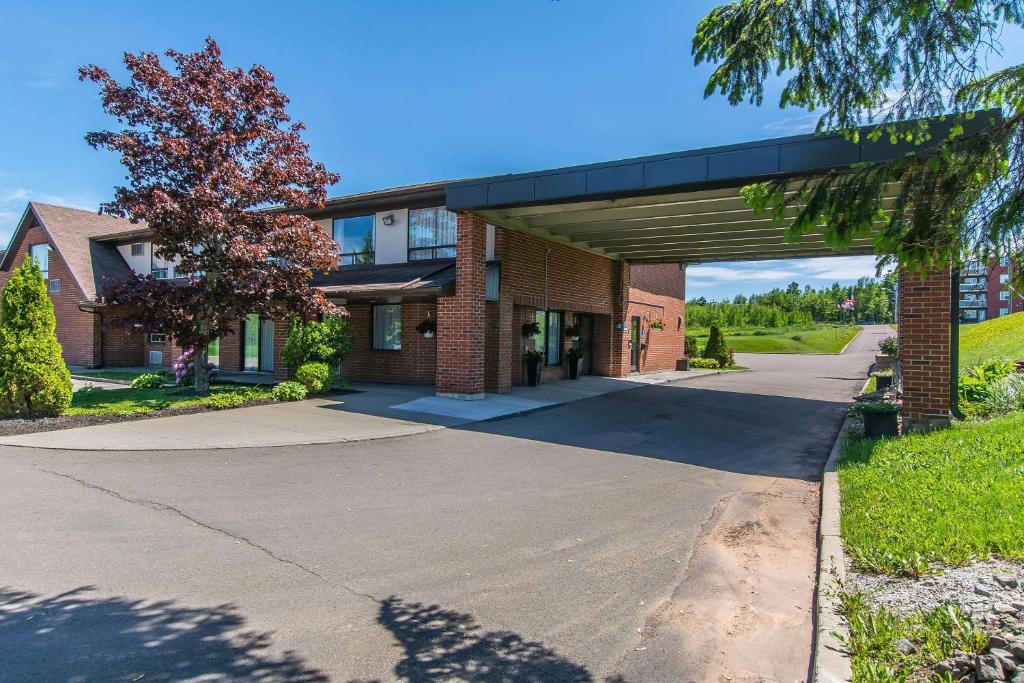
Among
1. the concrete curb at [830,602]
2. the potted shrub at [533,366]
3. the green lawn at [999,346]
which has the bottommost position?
the concrete curb at [830,602]

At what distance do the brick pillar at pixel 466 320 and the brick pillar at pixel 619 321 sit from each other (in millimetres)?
8433

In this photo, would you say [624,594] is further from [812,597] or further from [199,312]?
[199,312]

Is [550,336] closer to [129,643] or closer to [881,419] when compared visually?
[881,419]

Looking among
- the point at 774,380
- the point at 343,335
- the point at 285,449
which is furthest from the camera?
the point at 774,380

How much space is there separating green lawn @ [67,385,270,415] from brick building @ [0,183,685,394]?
7.69 feet

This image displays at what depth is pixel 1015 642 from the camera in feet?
9.81

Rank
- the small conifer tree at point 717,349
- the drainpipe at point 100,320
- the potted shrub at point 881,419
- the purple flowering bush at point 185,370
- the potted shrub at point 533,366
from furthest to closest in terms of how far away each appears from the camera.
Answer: the small conifer tree at point 717,349
the drainpipe at point 100,320
the potted shrub at point 533,366
the purple flowering bush at point 185,370
the potted shrub at point 881,419

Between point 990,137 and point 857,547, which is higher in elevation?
point 990,137

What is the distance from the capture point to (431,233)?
16.7m

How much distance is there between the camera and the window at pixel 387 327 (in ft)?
56.4

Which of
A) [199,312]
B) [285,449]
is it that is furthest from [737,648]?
[199,312]

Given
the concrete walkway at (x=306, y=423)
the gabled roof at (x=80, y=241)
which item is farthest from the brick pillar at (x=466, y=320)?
the gabled roof at (x=80, y=241)

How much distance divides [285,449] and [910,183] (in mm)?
8311

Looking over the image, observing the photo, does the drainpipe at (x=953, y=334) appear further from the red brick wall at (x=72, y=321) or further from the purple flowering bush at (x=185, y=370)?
the red brick wall at (x=72, y=321)
